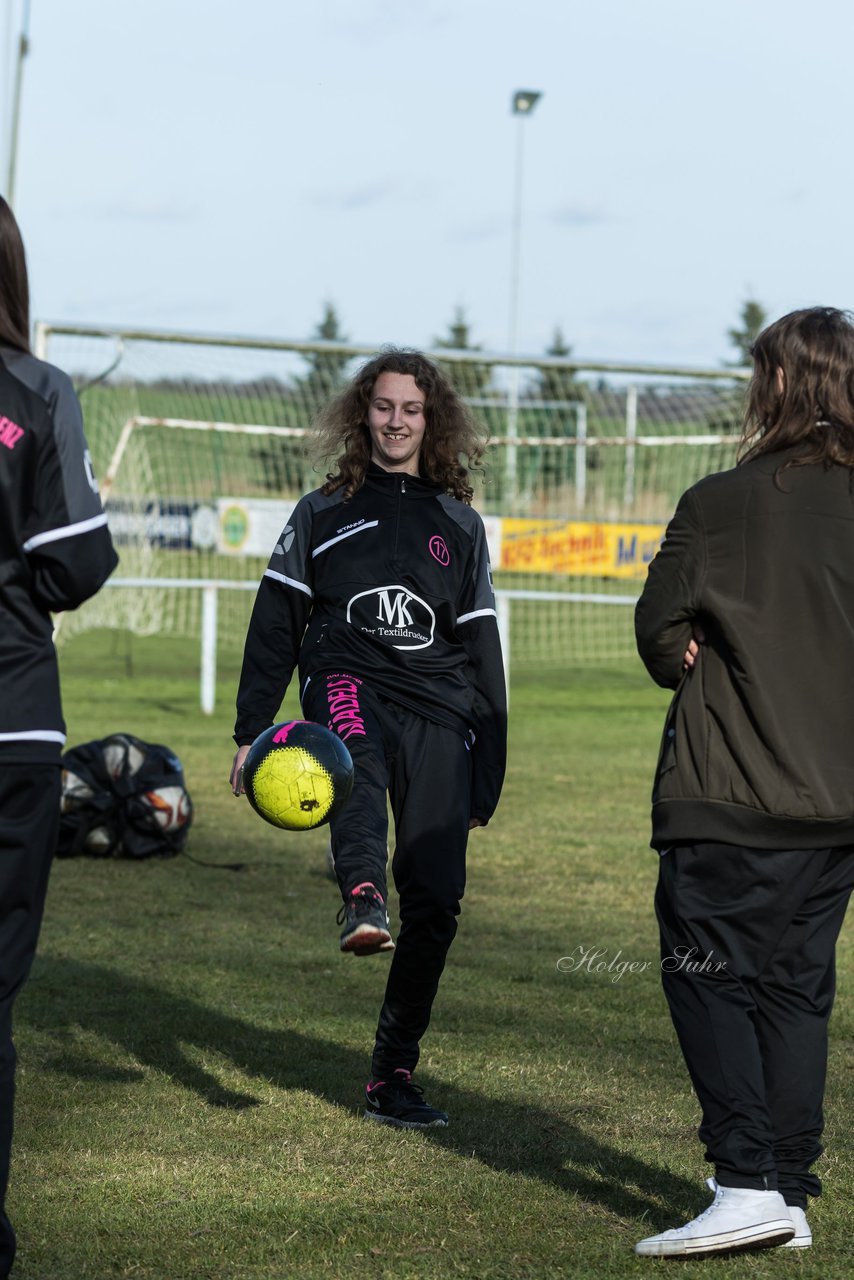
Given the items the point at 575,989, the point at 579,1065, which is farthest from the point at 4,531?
the point at 575,989

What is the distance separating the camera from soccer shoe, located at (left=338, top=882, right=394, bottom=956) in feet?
13.5

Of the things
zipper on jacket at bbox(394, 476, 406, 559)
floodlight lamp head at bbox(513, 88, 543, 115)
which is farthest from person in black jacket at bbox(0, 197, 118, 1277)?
floodlight lamp head at bbox(513, 88, 543, 115)

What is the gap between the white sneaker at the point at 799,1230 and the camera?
3594 millimetres

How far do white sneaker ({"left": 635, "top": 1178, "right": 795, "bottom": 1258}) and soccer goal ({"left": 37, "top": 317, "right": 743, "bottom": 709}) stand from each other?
12.5m

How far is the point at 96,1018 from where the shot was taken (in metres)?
5.84

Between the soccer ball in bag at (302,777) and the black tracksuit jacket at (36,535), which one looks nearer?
the black tracksuit jacket at (36,535)

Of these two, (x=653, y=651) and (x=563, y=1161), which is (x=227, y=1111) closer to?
(x=563, y=1161)

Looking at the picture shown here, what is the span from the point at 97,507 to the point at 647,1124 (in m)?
2.65

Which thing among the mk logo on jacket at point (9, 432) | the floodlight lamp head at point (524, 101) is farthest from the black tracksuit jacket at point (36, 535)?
the floodlight lamp head at point (524, 101)

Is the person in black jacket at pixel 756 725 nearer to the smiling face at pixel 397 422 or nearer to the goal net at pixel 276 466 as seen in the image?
the smiling face at pixel 397 422

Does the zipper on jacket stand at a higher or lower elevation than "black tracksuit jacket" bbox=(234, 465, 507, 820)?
higher

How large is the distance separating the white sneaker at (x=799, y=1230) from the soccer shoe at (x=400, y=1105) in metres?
1.31

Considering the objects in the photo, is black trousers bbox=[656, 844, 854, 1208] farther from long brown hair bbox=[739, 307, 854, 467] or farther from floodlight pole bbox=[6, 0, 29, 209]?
floodlight pole bbox=[6, 0, 29, 209]

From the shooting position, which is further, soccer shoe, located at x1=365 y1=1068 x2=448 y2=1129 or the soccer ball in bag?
soccer shoe, located at x1=365 y1=1068 x2=448 y2=1129
